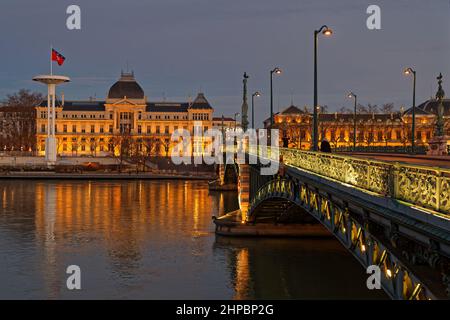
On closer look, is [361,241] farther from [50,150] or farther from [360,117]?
[360,117]

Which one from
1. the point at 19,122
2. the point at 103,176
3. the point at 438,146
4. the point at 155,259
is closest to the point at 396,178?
the point at 155,259

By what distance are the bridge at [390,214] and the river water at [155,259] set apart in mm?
7127

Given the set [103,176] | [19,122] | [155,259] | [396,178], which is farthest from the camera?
[19,122]

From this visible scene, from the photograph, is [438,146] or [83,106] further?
[83,106]

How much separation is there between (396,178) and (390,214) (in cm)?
95

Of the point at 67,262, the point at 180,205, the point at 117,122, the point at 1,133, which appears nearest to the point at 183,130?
the point at 117,122

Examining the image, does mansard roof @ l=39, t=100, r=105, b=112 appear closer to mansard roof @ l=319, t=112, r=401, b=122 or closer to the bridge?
mansard roof @ l=319, t=112, r=401, b=122

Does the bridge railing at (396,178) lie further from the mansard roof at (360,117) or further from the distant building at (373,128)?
the mansard roof at (360,117)

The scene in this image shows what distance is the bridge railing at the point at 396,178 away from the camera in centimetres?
1219

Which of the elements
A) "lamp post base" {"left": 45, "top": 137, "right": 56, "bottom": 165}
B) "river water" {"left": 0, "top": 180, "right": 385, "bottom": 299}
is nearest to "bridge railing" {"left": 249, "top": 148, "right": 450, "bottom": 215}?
"river water" {"left": 0, "top": 180, "right": 385, "bottom": 299}

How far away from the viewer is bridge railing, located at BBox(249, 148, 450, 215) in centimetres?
1219

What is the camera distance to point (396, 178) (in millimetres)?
14633

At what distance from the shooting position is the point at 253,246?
41844 millimetres
